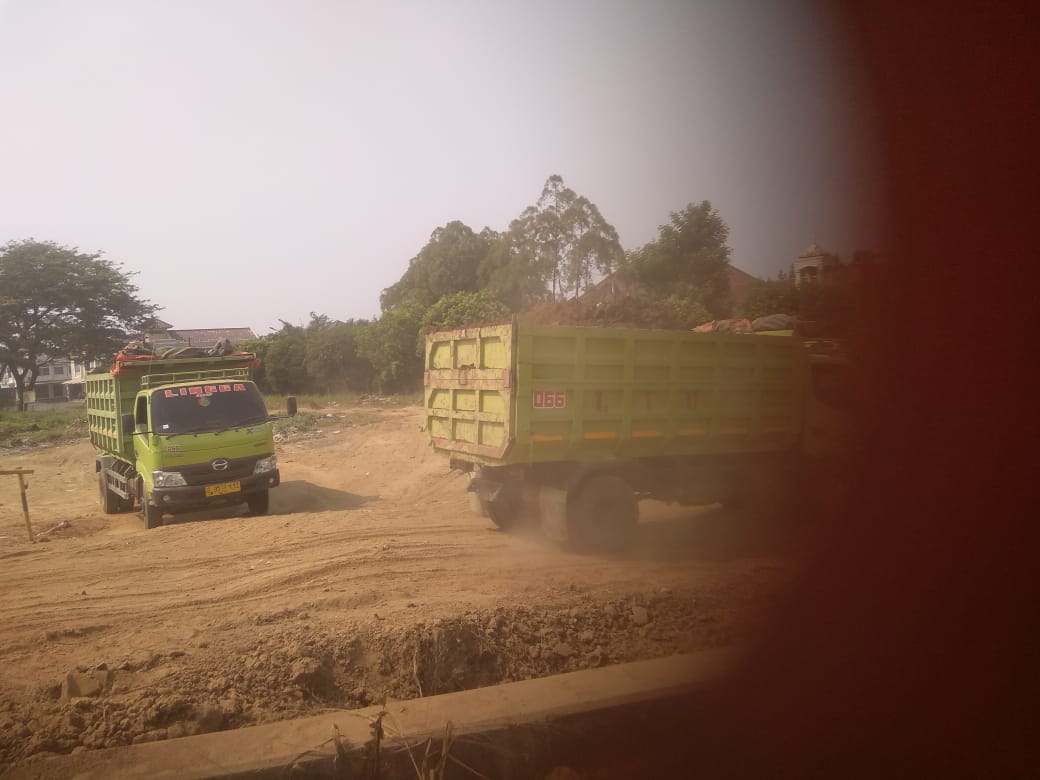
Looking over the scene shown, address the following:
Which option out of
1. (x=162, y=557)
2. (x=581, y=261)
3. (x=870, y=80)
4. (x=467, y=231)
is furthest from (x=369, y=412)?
(x=870, y=80)

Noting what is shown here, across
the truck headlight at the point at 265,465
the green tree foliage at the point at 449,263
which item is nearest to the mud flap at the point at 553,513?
the truck headlight at the point at 265,465

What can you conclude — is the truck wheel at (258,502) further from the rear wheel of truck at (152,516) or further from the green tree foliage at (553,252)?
the green tree foliage at (553,252)

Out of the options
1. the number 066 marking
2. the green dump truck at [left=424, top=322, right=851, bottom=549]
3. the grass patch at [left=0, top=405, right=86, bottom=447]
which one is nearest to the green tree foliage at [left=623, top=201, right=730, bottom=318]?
the green dump truck at [left=424, top=322, right=851, bottom=549]

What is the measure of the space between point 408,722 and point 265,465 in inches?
258

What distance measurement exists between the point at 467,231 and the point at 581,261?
17.7m

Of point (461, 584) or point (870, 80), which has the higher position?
point (870, 80)

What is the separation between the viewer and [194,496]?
29.1 feet

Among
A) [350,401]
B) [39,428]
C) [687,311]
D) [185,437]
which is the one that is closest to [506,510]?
[185,437]

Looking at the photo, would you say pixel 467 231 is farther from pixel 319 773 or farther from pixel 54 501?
pixel 319 773

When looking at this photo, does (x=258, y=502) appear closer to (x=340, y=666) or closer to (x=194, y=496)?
(x=194, y=496)

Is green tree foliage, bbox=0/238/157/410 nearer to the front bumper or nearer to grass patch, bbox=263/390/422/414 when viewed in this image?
grass patch, bbox=263/390/422/414

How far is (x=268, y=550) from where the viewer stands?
7.22 m

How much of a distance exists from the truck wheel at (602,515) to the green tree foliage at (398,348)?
2043cm

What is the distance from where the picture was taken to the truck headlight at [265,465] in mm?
9477
